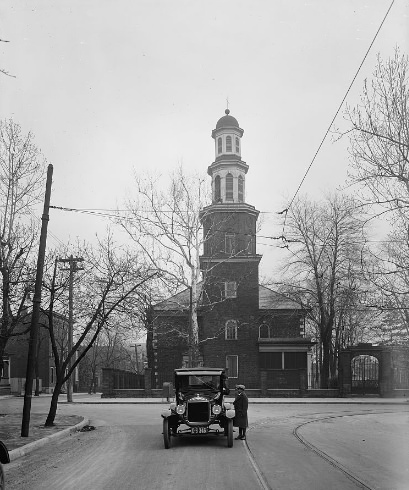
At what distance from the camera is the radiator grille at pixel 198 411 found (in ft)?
54.4

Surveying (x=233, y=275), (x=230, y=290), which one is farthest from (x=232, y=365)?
(x=233, y=275)

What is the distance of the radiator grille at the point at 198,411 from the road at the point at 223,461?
2.14 feet

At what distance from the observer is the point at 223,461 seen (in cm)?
1355

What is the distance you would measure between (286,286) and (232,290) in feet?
14.3

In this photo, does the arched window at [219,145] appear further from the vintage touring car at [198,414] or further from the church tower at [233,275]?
the vintage touring car at [198,414]

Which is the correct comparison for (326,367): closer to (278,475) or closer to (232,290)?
(232,290)

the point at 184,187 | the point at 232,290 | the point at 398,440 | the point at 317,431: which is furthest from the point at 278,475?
the point at 232,290

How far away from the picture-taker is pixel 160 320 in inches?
2058

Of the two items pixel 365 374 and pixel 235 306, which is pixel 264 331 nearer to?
pixel 235 306

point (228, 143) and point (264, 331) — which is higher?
point (228, 143)

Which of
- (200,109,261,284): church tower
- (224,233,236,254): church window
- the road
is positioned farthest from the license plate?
(224,233,236,254): church window

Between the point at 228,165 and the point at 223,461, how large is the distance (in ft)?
125

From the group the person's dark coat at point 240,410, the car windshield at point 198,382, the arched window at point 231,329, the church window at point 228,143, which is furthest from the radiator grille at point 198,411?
the church window at point 228,143

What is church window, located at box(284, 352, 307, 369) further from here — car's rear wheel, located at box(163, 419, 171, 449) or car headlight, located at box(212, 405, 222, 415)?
car's rear wheel, located at box(163, 419, 171, 449)
